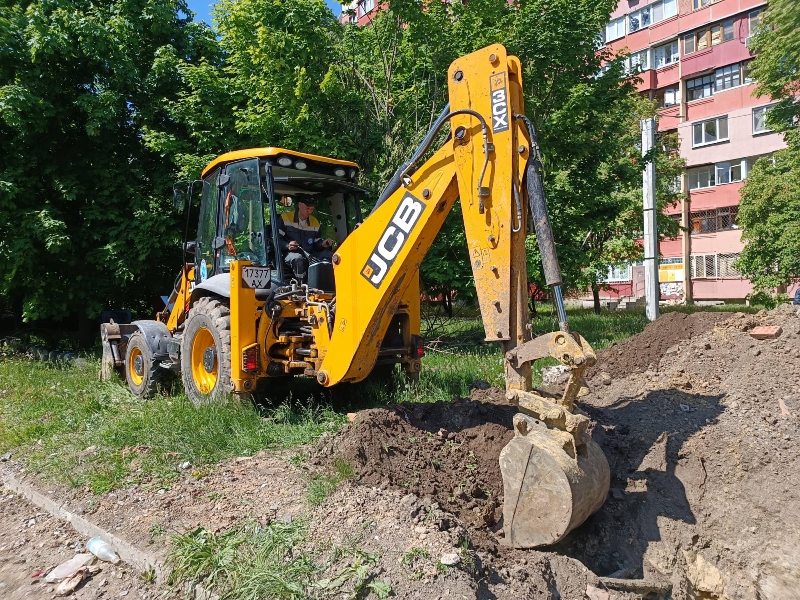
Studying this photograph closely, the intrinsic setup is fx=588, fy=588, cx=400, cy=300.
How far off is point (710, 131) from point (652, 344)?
27.7 m

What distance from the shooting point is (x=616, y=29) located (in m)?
35.6

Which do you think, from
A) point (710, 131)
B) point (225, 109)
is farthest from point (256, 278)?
point (710, 131)

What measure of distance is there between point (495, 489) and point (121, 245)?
9917mm

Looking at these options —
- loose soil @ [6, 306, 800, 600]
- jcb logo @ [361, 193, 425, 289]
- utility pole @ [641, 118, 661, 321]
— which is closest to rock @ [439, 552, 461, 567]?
loose soil @ [6, 306, 800, 600]

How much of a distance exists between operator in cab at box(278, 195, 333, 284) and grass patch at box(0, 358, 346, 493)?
1.47 metres

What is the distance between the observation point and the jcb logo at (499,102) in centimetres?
409

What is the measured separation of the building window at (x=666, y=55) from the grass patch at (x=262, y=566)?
36.0 meters

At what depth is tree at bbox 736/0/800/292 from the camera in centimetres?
1614

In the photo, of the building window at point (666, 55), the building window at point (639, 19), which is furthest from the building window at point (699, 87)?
the building window at point (639, 19)

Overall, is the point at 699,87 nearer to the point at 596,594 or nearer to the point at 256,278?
the point at 256,278

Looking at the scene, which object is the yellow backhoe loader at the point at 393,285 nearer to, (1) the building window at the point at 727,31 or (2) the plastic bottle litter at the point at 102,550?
(2) the plastic bottle litter at the point at 102,550

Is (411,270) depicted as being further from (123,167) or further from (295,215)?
(123,167)

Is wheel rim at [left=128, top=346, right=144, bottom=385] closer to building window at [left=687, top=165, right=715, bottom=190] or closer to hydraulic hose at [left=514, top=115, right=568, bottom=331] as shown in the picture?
hydraulic hose at [left=514, top=115, right=568, bottom=331]

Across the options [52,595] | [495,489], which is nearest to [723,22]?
[495,489]
